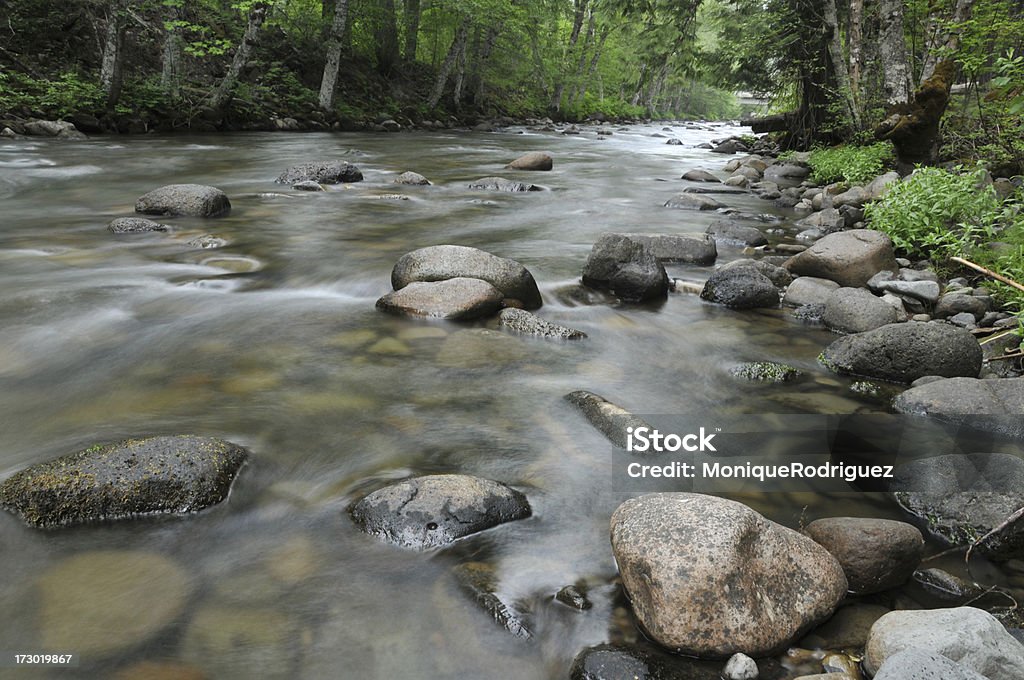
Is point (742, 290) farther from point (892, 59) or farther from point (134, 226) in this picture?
point (892, 59)

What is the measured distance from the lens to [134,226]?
7.84 metres

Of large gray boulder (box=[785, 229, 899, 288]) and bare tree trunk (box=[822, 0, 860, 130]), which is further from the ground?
bare tree trunk (box=[822, 0, 860, 130])

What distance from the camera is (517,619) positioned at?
8.04 ft

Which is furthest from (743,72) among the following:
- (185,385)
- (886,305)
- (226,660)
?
(226,660)

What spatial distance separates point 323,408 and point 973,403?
12.2 ft

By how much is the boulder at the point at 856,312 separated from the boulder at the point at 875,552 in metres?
3.11

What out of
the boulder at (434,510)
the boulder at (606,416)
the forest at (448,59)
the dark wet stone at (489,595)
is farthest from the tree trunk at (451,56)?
the dark wet stone at (489,595)

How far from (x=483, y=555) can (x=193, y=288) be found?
4.47m

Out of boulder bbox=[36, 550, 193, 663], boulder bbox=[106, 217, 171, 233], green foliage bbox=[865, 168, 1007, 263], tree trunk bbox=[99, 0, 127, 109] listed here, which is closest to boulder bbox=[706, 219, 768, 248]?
green foliage bbox=[865, 168, 1007, 263]

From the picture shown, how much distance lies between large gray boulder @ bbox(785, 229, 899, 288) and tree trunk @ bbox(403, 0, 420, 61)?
23632 millimetres

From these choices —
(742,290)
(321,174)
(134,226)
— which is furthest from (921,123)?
(134,226)

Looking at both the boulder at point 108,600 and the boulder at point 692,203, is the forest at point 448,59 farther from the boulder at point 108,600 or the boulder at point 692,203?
the boulder at point 108,600

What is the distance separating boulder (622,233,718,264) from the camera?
7.59 meters

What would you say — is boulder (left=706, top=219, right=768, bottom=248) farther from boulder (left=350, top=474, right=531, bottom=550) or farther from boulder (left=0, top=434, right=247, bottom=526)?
boulder (left=0, top=434, right=247, bottom=526)
